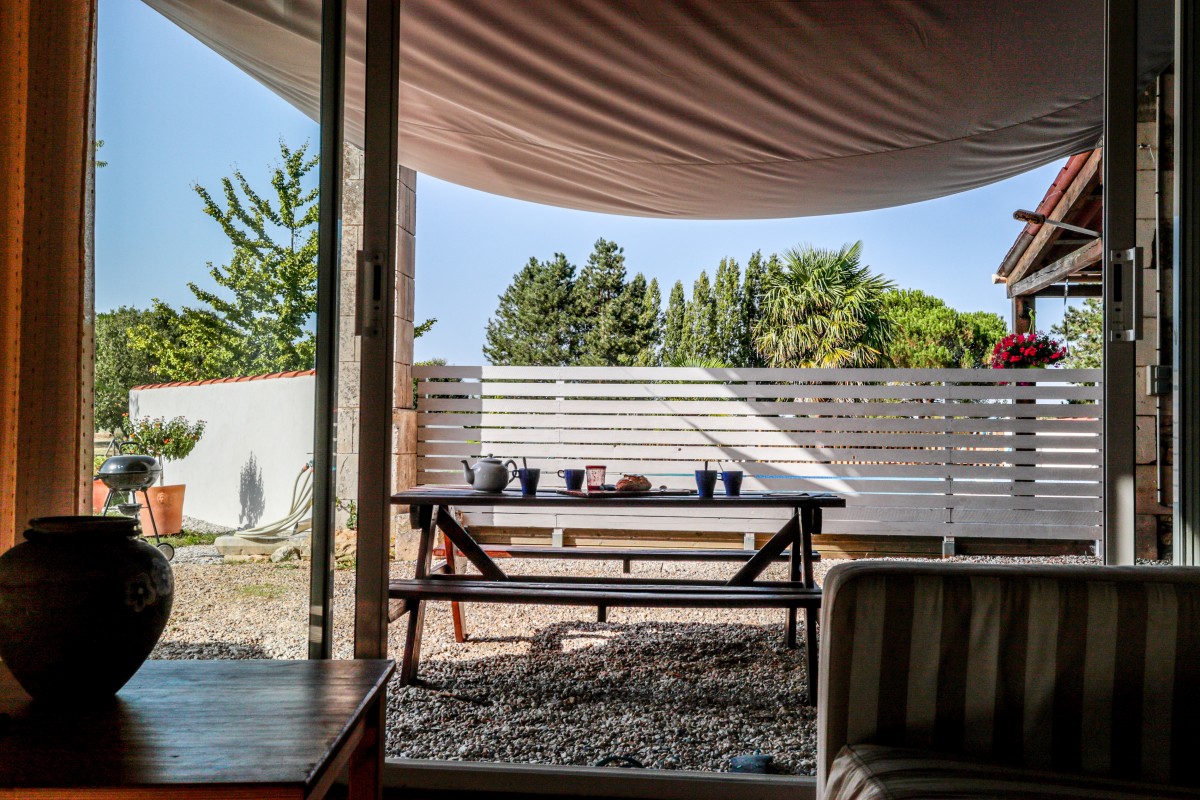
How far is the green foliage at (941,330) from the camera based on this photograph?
1199 centimetres

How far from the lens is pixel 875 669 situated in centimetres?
112

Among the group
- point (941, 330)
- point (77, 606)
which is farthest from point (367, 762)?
point (941, 330)

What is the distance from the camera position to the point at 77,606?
990mm

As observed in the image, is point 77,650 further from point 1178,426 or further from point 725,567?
point 725,567

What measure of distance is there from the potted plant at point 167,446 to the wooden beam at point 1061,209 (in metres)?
3.80

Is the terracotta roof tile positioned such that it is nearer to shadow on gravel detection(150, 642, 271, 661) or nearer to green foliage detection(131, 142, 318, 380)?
green foliage detection(131, 142, 318, 380)

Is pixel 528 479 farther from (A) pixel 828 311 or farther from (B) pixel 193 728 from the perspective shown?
(A) pixel 828 311

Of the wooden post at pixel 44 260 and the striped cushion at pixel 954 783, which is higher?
the wooden post at pixel 44 260

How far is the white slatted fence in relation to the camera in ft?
15.9

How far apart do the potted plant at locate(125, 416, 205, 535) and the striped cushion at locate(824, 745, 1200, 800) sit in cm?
141

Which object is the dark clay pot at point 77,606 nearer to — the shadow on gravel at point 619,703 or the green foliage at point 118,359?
the green foliage at point 118,359

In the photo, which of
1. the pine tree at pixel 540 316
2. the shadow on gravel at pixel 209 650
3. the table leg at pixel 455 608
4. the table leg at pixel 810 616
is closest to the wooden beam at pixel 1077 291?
the table leg at pixel 810 616

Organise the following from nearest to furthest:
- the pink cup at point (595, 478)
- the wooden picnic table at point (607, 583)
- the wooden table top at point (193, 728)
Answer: the wooden table top at point (193, 728) → the wooden picnic table at point (607, 583) → the pink cup at point (595, 478)

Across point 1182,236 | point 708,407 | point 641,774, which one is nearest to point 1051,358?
point 708,407
